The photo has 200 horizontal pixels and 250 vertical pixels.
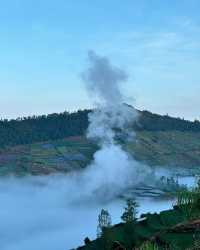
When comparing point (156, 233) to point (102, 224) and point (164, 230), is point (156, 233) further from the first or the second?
point (102, 224)

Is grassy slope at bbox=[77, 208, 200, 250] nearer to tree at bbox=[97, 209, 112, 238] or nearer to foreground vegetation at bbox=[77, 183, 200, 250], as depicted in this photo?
foreground vegetation at bbox=[77, 183, 200, 250]

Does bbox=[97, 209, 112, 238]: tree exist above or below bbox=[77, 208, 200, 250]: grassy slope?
below

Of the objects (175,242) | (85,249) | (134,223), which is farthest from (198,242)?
(85,249)

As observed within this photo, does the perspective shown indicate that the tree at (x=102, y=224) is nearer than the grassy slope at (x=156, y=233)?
No

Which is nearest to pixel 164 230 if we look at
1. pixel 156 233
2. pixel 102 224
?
pixel 156 233

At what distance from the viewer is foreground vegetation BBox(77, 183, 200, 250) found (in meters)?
9.20

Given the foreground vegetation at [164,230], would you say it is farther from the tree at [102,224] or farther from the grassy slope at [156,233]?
the tree at [102,224]

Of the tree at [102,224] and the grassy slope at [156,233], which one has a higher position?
the grassy slope at [156,233]

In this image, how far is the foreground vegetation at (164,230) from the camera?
362 inches

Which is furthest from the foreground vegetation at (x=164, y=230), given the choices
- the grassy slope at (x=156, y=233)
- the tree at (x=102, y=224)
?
the tree at (x=102, y=224)

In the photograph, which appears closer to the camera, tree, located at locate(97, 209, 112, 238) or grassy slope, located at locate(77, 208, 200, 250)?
grassy slope, located at locate(77, 208, 200, 250)

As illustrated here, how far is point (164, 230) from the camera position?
9773 mm

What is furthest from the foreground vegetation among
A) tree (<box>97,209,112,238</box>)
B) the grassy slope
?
tree (<box>97,209,112,238</box>)

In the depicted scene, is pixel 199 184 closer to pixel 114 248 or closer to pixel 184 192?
pixel 184 192
